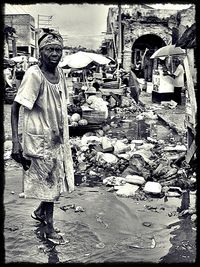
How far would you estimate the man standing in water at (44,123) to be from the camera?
3.17 m

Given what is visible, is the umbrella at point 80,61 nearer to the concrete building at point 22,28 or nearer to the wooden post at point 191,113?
the wooden post at point 191,113

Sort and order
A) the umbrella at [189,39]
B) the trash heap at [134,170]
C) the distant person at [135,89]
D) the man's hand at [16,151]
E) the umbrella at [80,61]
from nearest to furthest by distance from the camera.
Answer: the man's hand at [16,151] → the umbrella at [189,39] → the trash heap at [134,170] → the umbrella at [80,61] → the distant person at [135,89]

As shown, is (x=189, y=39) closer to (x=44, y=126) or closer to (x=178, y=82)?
(x=44, y=126)

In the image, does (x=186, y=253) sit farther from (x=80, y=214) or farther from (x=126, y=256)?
(x=80, y=214)

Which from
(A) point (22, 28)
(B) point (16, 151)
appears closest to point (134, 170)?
(B) point (16, 151)

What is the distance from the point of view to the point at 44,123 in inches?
128

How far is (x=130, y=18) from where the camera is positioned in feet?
86.0

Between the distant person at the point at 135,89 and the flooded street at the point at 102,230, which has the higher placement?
the distant person at the point at 135,89

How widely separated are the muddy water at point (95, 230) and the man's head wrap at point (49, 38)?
1.83 m

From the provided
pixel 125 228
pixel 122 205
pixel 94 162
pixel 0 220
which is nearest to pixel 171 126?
pixel 94 162

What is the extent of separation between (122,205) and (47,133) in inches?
72.9

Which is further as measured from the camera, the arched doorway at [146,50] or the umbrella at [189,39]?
the arched doorway at [146,50]

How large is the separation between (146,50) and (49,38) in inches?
872

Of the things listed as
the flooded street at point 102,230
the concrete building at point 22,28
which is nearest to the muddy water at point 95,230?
the flooded street at point 102,230
